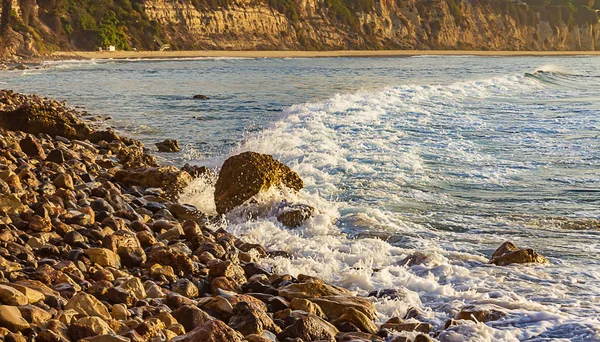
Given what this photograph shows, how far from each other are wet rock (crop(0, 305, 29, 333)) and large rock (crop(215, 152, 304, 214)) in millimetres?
5105

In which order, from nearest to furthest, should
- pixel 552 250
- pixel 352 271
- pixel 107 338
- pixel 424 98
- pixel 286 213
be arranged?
pixel 107 338 → pixel 352 271 → pixel 552 250 → pixel 286 213 → pixel 424 98

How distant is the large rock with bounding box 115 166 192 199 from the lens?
1051 centimetres

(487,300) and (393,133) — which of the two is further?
(393,133)

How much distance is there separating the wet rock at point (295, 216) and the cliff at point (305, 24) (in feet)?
189

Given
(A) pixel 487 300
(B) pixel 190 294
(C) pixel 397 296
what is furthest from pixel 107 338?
(A) pixel 487 300

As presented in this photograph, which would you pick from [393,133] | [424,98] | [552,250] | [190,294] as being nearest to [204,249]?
[190,294]

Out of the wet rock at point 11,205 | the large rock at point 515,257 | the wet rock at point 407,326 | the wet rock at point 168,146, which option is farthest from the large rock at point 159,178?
the wet rock at point 407,326

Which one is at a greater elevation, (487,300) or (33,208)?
(33,208)

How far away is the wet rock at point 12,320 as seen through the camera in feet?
13.9

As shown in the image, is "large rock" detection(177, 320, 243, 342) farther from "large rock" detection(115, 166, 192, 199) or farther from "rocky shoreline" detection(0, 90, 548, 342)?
"large rock" detection(115, 166, 192, 199)

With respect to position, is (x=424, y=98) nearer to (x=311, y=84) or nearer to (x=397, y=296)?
(x=311, y=84)

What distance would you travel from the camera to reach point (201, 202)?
398 inches

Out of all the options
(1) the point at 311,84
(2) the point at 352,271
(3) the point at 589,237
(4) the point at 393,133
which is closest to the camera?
(2) the point at 352,271

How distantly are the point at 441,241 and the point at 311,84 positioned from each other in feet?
93.0
